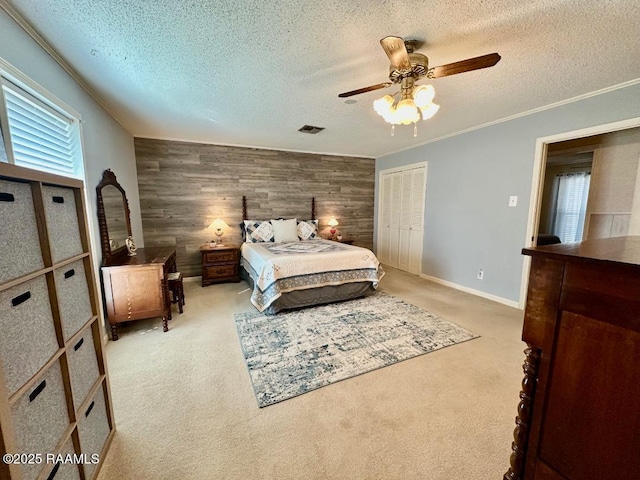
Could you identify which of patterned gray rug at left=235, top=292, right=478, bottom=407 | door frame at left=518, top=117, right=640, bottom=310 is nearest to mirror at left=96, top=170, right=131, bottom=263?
patterned gray rug at left=235, top=292, right=478, bottom=407

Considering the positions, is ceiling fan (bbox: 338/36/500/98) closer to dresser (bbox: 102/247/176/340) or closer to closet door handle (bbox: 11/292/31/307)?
closet door handle (bbox: 11/292/31/307)

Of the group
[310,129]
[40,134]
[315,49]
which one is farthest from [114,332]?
[310,129]

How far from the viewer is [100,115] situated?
275 centimetres

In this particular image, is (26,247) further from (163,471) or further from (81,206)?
(163,471)

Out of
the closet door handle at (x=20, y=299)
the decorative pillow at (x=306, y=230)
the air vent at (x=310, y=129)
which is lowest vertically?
the decorative pillow at (x=306, y=230)

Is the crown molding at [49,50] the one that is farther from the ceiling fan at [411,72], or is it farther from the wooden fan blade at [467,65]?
Answer: the wooden fan blade at [467,65]

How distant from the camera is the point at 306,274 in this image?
10.3 ft

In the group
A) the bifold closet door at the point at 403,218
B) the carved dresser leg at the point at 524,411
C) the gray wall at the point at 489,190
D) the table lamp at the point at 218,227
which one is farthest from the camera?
the bifold closet door at the point at 403,218

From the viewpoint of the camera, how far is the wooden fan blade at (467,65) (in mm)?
1466

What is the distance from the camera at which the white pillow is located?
4.59 m

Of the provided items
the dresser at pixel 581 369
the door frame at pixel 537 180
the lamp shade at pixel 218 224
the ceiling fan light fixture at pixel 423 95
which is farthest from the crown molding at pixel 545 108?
the lamp shade at pixel 218 224

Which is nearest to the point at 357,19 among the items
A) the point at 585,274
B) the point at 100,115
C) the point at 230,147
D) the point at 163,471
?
the point at 585,274

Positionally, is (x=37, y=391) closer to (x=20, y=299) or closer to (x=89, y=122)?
(x=20, y=299)

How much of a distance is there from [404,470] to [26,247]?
1849mm
